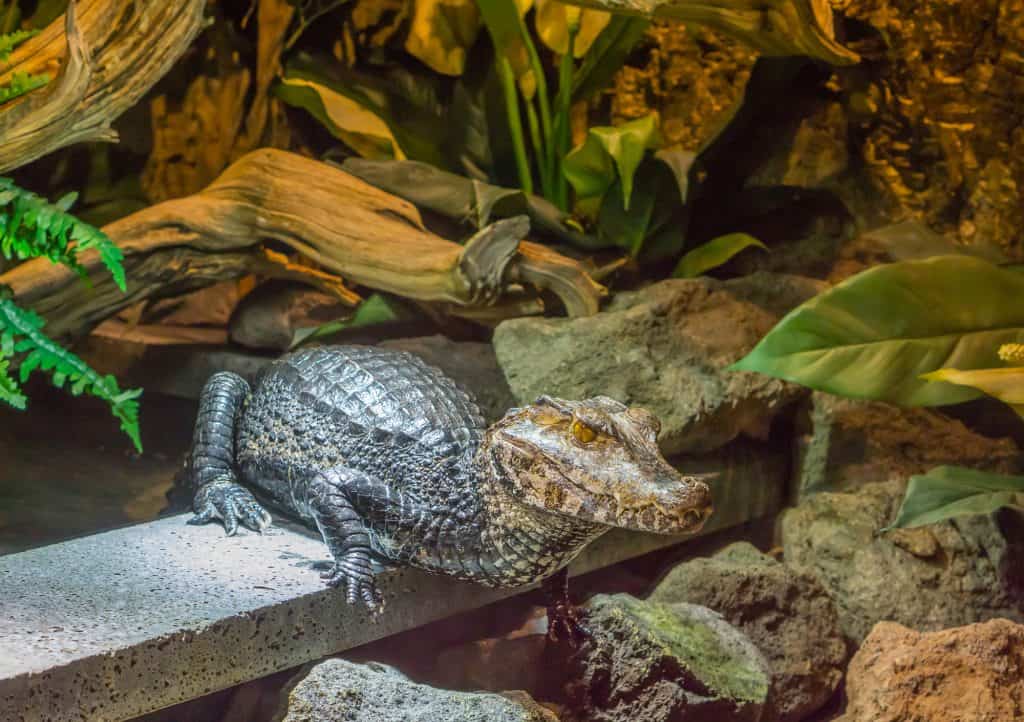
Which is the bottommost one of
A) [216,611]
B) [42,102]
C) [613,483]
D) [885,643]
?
[885,643]

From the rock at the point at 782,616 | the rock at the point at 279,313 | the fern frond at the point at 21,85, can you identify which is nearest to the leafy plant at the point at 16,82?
the fern frond at the point at 21,85

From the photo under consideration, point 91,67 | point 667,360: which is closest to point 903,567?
point 667,360

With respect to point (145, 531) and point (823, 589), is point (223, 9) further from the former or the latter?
point (823, 589)

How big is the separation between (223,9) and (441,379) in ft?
9.09

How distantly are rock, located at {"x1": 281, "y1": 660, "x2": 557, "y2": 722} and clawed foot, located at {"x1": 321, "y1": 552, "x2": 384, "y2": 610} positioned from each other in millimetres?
324

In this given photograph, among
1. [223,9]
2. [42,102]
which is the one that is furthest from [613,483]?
[223,9]

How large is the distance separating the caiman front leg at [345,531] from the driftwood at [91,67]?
127 cm

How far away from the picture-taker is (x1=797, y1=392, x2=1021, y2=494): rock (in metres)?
3.70

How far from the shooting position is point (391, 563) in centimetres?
276

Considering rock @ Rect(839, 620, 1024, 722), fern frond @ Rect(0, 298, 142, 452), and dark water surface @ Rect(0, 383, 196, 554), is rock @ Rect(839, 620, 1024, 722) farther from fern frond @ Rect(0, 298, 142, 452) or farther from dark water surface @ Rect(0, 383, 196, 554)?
dark water surface @ Rect(0, 383, 196, 554)

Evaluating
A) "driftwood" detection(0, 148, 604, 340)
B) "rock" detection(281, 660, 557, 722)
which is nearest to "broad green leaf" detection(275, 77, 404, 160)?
"driftwood" detection(0, 148, 604, 340)

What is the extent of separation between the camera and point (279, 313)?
4.54m

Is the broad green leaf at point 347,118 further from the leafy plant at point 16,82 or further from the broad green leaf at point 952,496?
the broad green leaf at point 952,496

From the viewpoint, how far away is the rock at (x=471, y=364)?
3.72 metres
